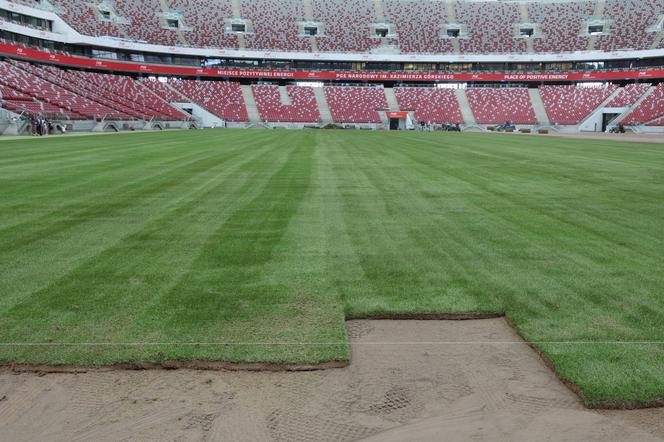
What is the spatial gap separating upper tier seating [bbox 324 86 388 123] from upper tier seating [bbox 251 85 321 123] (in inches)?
111

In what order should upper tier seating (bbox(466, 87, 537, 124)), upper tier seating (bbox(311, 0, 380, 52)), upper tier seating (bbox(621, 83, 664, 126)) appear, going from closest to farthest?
upper tier seating (bbox(621, 83, 664, 126)), upper tier seating (bbox(466, 87, 537, 124)), upper tier seating (bbox(311, 0, 380, 52))

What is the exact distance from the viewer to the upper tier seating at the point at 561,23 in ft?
234

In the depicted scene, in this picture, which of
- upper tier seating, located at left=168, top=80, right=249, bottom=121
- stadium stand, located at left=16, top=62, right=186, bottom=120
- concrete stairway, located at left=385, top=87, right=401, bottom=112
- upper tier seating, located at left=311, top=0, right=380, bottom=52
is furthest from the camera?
upper tier seating, located at left=311, top=0, right=380, bottom=52

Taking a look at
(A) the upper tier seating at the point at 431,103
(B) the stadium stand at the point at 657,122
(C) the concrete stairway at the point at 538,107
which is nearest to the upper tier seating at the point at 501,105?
(C) the concrete stairway at the point at 538,107

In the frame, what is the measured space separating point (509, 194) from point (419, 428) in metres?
8.60

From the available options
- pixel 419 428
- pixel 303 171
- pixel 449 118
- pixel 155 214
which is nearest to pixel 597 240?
pixel 419 428

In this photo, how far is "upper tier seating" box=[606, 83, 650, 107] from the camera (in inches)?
2463

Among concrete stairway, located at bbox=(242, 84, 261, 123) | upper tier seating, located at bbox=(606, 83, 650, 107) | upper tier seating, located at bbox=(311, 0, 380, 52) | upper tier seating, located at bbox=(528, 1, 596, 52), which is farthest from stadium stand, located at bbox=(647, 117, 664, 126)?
concrete stairway, located at bbox=(242, 84, 261, 123)

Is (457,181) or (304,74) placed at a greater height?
(304,74)

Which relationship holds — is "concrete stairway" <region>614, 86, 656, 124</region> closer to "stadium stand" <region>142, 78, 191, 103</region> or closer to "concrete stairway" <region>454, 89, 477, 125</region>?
"concrete stairway" <region>454, 89, 477, 125</region>

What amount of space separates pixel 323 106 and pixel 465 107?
21.5 metres

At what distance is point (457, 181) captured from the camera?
12602 millimetres

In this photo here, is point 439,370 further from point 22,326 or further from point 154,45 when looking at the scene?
point 154,45

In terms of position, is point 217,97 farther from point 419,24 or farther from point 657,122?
point 657,122
